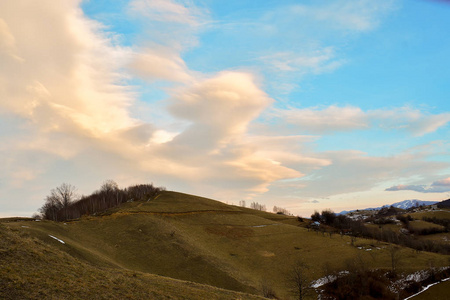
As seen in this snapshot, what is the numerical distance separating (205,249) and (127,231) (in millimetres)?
23152

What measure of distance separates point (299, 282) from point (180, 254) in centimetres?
2908

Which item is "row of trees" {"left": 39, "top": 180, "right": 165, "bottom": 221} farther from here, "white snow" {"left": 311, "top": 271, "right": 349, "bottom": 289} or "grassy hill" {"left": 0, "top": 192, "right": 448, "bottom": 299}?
"white snow" {"left": 311, "top": 271, "right": 349, "bottom": 289}

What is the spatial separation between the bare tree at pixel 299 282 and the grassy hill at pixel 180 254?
1473 mm

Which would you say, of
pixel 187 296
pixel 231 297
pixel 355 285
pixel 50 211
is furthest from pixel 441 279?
pixel 50 211

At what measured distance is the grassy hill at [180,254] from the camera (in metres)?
24.7

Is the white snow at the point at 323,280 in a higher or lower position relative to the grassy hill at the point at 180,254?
lower

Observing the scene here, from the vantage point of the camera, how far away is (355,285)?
57.7 m

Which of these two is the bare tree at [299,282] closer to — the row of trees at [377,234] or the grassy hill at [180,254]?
the grassy hill at [180,254]

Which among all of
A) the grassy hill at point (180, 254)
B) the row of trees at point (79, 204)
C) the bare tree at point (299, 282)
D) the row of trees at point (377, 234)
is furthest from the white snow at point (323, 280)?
the row of trees at point (79, 204)

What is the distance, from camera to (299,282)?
172 feet

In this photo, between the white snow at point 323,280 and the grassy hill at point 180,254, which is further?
the white snow at point 323,280

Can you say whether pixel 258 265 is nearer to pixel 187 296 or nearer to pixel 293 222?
pixel 187 296

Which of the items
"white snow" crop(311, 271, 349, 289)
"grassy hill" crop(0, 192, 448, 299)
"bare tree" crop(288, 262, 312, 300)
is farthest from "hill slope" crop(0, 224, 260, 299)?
"white snow" crop(311, 271, 349, 289)

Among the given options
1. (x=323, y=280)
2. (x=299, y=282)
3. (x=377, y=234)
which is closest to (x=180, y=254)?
(x=299, y=282)
